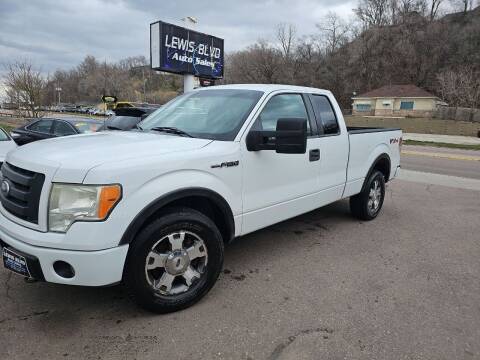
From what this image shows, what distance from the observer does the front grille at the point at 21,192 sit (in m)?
2.67

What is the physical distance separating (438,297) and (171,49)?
17.7 m

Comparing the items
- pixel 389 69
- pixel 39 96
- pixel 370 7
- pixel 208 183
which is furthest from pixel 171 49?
pixel 370 7

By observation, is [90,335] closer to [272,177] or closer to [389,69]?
[272,177]

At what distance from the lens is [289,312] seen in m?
3.15

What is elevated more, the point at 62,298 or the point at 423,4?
the point at 423,4

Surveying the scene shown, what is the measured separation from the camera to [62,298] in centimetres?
329

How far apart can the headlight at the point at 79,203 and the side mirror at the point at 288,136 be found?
1356mm

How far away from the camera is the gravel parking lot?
2684 mm

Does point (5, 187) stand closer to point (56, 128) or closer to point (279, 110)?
point (279, 110)

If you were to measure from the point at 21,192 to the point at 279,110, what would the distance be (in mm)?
2451

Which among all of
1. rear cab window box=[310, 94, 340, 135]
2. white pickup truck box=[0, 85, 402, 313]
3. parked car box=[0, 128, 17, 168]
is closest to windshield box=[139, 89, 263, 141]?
white pickup truck box=[0, 85, 402, 313]

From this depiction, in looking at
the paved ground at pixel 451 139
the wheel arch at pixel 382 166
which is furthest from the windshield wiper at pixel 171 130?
the paved ground at pixel 451 139

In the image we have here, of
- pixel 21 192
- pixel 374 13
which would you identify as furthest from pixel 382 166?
pixel 374 13

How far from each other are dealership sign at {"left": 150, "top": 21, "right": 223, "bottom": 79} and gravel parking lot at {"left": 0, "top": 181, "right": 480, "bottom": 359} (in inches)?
620
